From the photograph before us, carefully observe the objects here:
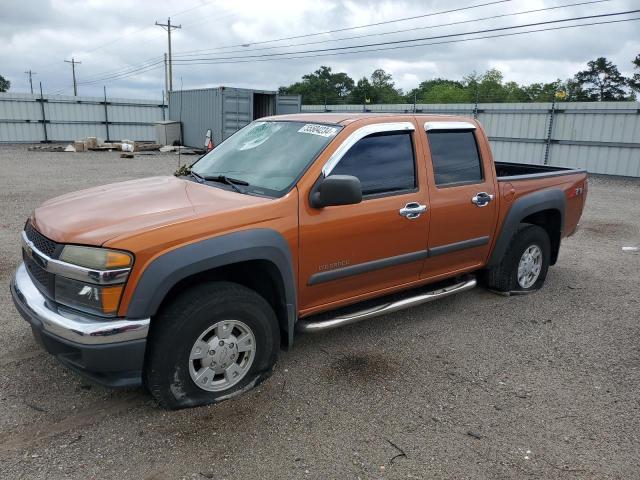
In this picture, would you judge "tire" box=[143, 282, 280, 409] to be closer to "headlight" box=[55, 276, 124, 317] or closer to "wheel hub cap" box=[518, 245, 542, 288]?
"headlight" box=[55, 276, 124, 317]

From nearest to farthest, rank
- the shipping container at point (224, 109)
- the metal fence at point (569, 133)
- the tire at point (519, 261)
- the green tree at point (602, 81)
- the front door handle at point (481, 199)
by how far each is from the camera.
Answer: the front door handle at point (481, 199) < the tire at point (519, 261) < the metal fence at point (569, 133) < the shipping container at point (224, 109) < the green tree at point (602, 81)

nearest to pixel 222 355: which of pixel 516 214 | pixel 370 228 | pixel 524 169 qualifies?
pixel 370 228

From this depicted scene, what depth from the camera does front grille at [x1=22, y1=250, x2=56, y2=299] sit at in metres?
2.92

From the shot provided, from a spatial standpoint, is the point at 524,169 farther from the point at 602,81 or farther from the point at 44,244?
the point at 602,81

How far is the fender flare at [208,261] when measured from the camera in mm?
2770

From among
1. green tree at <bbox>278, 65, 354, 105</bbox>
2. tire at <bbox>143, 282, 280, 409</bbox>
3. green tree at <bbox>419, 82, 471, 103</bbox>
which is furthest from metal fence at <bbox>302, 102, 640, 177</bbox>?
green tree at <bbox>278, 65, 354, 105</bbox>

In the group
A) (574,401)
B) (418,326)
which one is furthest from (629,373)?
(418,326)

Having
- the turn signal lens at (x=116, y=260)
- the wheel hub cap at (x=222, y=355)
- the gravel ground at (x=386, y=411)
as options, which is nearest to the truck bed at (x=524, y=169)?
the gravel ground at (x=386, y=411)

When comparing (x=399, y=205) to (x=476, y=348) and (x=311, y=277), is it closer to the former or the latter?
(x=311, y=277)

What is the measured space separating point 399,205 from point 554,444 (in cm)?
187

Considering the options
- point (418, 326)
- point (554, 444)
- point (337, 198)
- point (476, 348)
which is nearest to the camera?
point (554, 444)

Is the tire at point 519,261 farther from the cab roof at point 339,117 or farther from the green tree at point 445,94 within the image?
the green tree at point 445,94

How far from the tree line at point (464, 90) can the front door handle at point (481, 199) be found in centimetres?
4967

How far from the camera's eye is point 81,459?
2723 mm
